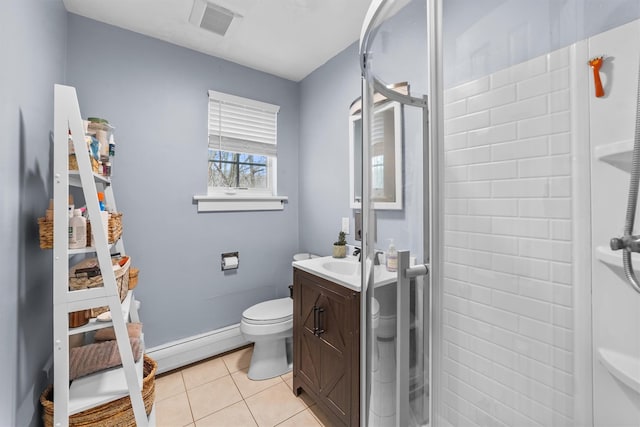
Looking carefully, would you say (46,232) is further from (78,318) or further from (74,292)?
(78,318)

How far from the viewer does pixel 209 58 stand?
2195mm

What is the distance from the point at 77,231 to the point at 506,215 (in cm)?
→ 159

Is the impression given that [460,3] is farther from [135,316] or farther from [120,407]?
[135,316]

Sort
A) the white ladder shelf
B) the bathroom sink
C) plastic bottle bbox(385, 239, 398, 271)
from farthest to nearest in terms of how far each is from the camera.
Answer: the bathroom sink
the white ladder shelf
plastic bottle bbox(385, 239, 398, 271)

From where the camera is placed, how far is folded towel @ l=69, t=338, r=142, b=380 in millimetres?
1272

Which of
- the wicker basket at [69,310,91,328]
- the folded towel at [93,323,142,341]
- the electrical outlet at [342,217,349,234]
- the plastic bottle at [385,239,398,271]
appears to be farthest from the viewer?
the electrical outlet at [342,217,349,234]

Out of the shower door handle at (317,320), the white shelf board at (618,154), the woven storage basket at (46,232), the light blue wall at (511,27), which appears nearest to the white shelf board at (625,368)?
the white shelf board at (618,154)

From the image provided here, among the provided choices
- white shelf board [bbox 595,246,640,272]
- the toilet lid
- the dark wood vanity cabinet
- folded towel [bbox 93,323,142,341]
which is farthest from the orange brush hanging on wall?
folded towel [bbox 93,323,142,341]

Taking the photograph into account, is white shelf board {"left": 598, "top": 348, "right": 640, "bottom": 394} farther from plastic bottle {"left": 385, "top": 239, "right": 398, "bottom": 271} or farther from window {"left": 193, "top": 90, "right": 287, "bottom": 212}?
window {"left": 193, "top": 90, "right": 287, "bottom": 212}

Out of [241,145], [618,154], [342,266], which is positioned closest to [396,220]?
[618,154]

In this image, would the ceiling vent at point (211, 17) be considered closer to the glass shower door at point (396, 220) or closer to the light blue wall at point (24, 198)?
the light blue wall at point (24, 198)

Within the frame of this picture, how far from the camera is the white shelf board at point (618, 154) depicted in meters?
0.62

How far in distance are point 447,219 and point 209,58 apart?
2278 millimetres

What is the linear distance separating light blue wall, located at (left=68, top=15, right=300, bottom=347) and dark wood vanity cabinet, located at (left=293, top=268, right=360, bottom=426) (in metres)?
0.81
